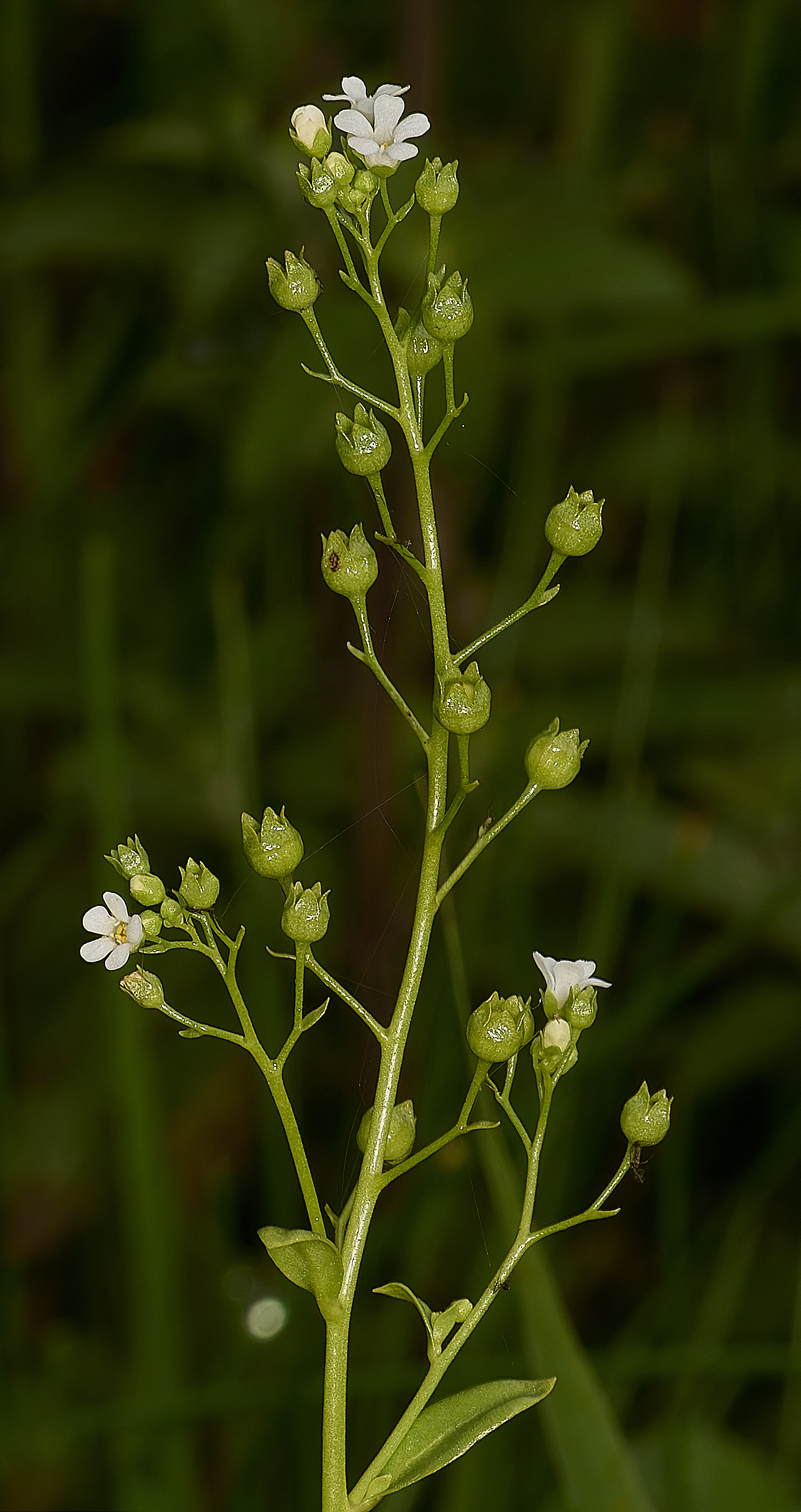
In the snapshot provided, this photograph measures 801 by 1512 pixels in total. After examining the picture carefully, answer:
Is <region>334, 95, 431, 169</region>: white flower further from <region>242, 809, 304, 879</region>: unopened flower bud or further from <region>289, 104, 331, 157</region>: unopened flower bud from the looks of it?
<region>242, 809, 304, 879</region>: unopened flower bud

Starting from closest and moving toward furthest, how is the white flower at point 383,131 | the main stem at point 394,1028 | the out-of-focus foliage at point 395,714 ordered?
the main stem at point 394,1028, the white flower at point 383,131, the out-of-focus foliage at point 395,714

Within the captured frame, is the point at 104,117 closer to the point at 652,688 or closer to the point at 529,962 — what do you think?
the point at 652,688

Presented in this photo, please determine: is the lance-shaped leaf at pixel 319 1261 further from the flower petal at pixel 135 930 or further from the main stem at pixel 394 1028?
the flower petal at pixel 135 930

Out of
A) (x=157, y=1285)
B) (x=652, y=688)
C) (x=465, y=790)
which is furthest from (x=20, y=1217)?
(x=465, y=790)

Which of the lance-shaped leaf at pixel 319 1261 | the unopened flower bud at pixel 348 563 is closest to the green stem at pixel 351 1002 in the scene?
the lance-shaped leaf at pixel 319 1261

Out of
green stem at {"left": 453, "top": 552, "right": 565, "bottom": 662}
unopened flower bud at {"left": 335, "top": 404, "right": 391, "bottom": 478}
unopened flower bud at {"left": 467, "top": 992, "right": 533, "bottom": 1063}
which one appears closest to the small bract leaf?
unopened flower bud at {"left": 467, "top": 992, "right": 533, "bottom": 1063}

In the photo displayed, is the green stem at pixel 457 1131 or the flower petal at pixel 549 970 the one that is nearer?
the green stem at pixel 457 1131

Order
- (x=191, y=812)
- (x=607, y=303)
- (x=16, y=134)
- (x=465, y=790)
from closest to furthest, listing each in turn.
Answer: (x=465, y=790)
(x=607, y=303)
(x=191, y=812)
(x=16, y=134)
